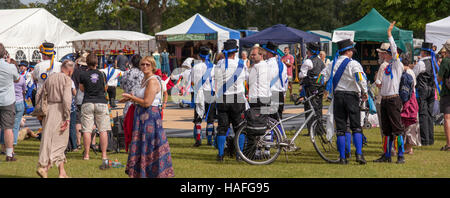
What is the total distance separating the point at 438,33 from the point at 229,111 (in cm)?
1503

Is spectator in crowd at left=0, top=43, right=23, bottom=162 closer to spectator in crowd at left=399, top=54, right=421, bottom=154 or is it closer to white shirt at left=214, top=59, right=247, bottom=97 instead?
white shirt at left=214, top=59, right=247, bottom=97

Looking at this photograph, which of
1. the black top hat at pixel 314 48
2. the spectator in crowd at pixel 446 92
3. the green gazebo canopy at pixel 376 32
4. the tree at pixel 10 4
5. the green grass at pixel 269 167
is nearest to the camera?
the green grass at pixel 269 167

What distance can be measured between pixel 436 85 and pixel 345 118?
3631 millimetres

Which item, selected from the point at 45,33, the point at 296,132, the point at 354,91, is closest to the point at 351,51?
the point at 354,91

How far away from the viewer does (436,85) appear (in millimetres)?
11625

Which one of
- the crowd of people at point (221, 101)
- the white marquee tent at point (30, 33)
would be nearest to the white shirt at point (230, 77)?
the crowd of people at point (221, 101)

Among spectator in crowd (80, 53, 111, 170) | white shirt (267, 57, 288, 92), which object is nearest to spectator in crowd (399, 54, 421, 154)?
white shirt (267, 57, 288, 92)

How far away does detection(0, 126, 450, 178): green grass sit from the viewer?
27.2 feet

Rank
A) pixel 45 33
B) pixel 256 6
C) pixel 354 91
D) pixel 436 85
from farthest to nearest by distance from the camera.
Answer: pixel 256 6
pixel 45 33
pixel 436 85
pixel 354 91

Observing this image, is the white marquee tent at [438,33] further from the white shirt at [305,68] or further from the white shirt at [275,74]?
the white shirt at [275,74]

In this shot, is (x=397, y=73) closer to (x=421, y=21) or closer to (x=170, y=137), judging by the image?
(x=170, y=137)

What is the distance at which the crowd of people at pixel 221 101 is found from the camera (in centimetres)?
727

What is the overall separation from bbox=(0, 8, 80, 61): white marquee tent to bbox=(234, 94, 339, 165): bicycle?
29.3 metres

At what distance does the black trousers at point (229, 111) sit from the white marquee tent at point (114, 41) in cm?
2596
